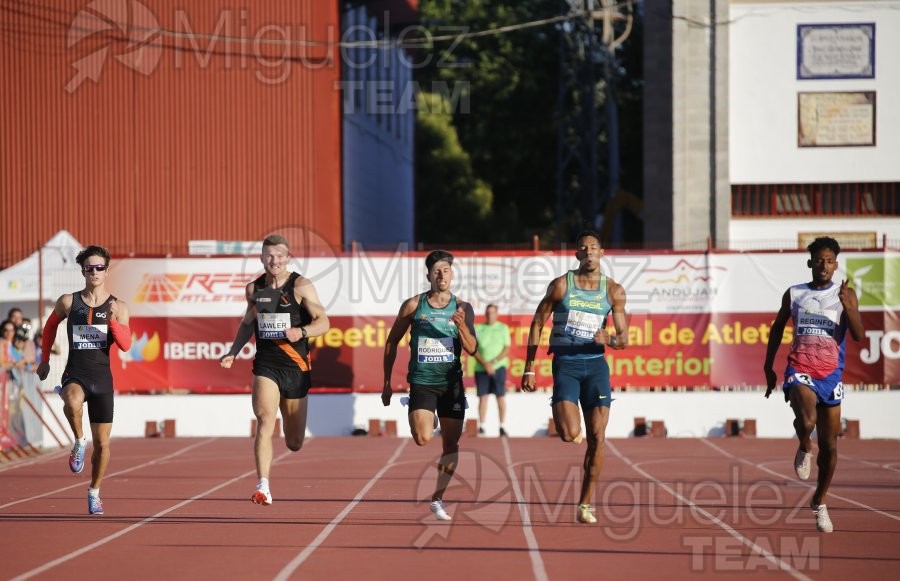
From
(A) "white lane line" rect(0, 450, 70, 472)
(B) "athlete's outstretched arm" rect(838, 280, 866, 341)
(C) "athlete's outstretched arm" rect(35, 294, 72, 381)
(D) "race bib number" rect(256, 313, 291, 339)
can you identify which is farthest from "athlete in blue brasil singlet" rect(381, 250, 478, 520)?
(A) "white lane line" rect(0, 450, 70, 472)

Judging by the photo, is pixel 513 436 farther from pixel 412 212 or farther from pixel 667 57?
pixel 412 212

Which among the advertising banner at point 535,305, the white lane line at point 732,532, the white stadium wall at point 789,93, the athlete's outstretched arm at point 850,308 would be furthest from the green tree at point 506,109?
the athlete's outstretched arm at point 850,308

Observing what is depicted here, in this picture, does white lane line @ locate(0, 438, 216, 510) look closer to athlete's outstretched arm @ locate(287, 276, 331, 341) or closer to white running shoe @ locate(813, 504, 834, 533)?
athlete's outstretched arm @ locate(287, 276, 331, 341)

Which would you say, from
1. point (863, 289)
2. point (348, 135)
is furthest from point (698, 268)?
point (348, 135)

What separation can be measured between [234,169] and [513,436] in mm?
11950

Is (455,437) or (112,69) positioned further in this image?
(112,69)

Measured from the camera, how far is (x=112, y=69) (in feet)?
105

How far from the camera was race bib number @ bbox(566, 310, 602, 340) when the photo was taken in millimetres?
11422

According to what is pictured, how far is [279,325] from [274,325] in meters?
0.05

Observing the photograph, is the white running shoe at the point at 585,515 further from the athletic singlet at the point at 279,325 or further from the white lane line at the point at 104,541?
the white lane line at the point at 104,541

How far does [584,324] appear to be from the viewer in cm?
1143

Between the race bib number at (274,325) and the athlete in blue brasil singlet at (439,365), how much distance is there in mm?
854

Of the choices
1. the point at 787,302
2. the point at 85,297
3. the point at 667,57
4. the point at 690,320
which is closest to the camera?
the point at 787,302

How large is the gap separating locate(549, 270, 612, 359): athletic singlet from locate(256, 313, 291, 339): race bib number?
2179 millimetres
